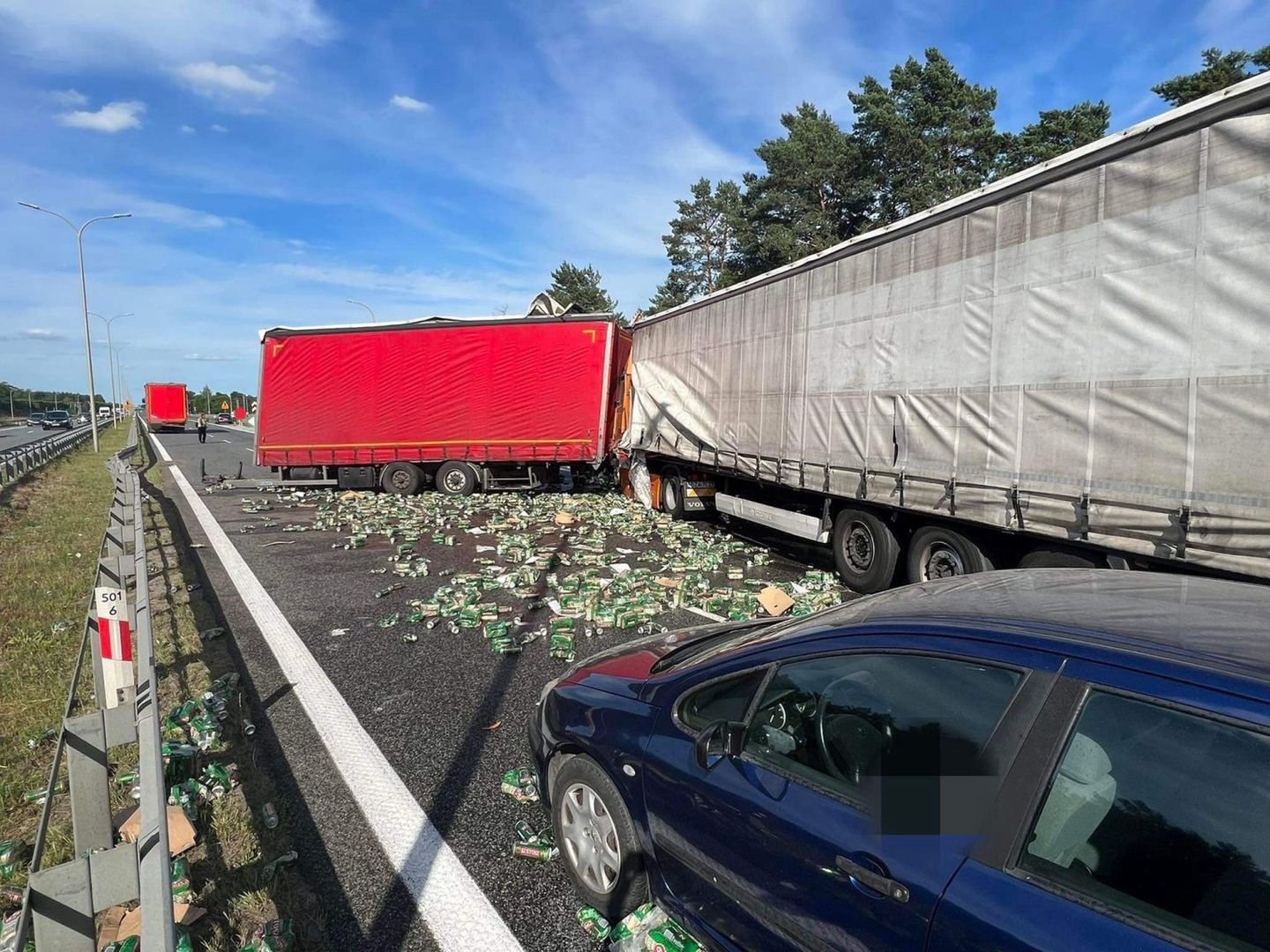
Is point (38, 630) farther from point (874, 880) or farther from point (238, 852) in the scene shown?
point (874, 880)

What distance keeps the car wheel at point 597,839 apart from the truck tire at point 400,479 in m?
13.1

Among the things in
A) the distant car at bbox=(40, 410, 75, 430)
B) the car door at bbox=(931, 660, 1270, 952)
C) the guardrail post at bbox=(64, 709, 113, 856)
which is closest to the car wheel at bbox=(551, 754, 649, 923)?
the car door at bbox=(931, 660, 1270, 952)

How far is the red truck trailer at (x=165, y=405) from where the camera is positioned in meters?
49.9

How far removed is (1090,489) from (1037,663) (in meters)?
3.94

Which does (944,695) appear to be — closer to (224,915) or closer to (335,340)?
(224,915)

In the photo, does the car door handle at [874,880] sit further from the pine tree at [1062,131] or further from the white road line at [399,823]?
the pine tree at [1062,131]

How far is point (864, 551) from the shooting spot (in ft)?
25.6

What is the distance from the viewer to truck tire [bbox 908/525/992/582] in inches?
249

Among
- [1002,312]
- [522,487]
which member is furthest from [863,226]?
[1002,312]

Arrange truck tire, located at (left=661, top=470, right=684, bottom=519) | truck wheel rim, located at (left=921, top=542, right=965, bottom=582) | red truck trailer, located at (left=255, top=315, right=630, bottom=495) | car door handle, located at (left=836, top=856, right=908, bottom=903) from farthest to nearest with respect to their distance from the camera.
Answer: red truck trailer, located at (left=255, top=315, right=630, bottom=495)
truck tire, located at (left=661, top=470, right=684, bottom=519)
truck wheel rim, located at (left=921, top=542, right=965, bottom=582)
car door handle, located at (left=836, top=856, right=908, bottom=903)

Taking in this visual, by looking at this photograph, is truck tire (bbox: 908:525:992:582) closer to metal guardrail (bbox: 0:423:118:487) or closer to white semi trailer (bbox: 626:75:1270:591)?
white semi trailer (bbox: 626:75:1270:591)

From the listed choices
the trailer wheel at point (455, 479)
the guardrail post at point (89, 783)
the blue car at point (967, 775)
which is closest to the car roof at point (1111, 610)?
the blue car at point (967, 775)

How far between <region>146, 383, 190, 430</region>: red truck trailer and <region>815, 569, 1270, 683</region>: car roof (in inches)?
2242

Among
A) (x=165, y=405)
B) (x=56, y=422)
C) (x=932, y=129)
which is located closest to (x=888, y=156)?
(x=932, y=129)
